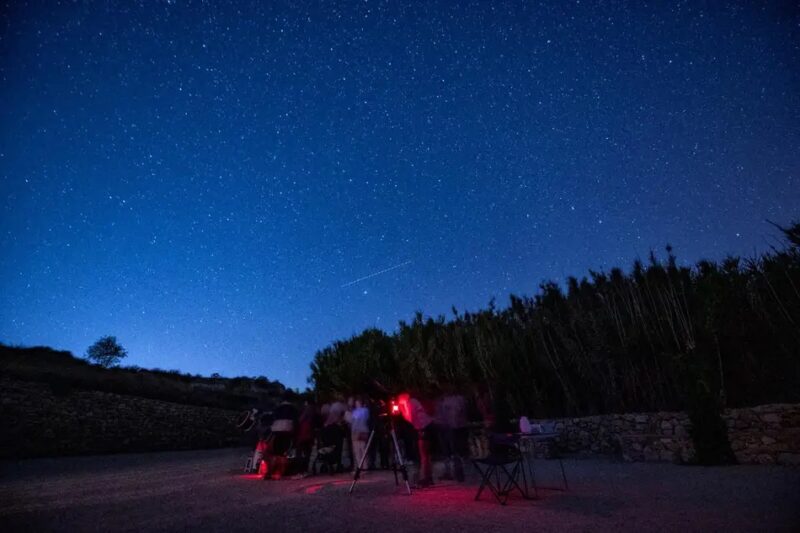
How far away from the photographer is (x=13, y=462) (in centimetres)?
1661

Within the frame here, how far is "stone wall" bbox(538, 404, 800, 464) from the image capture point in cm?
795

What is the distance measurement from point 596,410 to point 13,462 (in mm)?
21703

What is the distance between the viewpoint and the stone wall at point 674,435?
7.95 m

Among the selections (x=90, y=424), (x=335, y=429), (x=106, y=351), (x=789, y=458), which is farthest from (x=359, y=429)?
(x=106, y=351)

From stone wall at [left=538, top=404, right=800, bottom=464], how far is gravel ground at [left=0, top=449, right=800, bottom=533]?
1.64ft

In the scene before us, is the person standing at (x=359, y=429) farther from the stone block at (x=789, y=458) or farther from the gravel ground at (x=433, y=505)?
the stone block at (x=789, y=458)

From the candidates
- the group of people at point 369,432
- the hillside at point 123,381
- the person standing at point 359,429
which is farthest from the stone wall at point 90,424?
the person standing at point 359,429

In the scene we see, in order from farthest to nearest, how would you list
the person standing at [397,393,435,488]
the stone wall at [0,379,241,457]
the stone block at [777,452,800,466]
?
the stone wall at [0,379,241,457]
the person standing at [397,393,435,488]
the stone block at [777,452,800,466]

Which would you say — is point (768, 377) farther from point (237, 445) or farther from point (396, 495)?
point (237, 445)

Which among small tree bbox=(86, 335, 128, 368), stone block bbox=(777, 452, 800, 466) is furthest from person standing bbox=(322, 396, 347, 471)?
small tree bbox=(86, 335, 128, 368)

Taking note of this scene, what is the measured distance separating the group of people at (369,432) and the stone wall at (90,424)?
554 inches

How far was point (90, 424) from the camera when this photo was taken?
21469 mm

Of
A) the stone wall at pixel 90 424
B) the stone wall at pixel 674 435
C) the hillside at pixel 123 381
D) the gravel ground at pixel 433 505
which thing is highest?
the hillside at pixel 123 381

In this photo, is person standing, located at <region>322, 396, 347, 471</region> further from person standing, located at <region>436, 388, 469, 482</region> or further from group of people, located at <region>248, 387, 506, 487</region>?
person standing, located at <region>436, 388, 469, 482</region>
